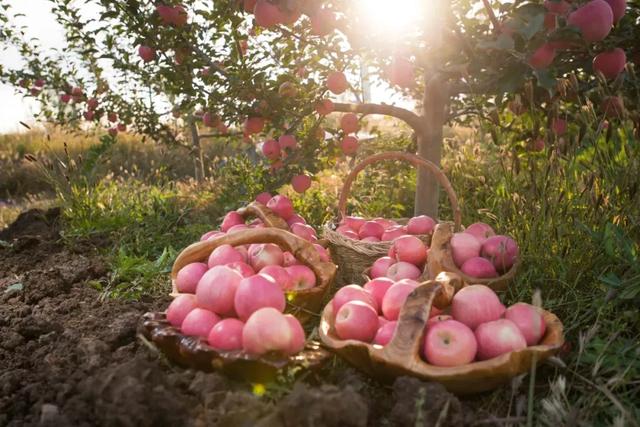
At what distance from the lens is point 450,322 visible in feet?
6.22

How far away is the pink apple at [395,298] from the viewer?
210 cm

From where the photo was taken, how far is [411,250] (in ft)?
8.82

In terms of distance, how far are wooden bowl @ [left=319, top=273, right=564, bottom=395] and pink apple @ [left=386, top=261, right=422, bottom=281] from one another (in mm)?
582

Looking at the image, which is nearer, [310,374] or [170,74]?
[310,374]

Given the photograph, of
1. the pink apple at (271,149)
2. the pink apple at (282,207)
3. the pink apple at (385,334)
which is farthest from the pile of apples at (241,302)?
the pink apple at (271,149)

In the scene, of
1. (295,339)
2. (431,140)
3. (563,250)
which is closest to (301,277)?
(295,339)

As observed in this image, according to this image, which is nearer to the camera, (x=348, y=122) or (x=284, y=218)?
(x=284, y=218)

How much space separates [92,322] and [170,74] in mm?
1864

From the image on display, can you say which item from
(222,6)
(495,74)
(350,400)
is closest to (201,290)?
(350,400)

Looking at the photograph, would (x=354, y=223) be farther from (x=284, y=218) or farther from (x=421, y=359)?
(x=421, y=359)

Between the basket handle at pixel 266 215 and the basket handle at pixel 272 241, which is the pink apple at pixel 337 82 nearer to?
the basket handle at pixel 266 215

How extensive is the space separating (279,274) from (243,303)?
36cm

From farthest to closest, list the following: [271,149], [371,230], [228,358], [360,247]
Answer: [271,149]
[371,230]
[360,247]
[228,358]

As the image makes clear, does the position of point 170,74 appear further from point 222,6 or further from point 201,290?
point 201,290
